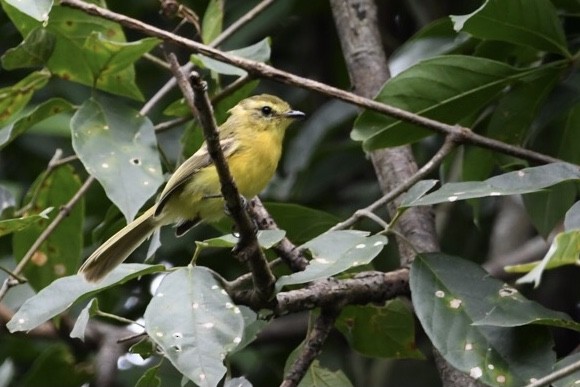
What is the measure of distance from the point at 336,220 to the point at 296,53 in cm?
175

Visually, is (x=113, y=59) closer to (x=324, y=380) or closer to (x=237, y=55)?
(x=237, y=55)

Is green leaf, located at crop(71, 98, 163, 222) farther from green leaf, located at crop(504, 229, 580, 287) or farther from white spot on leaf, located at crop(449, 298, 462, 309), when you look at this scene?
green leaf, located at crop(504, 229, 580, 287)

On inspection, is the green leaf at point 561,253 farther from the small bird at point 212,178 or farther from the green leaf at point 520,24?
the small bird at point 212,178

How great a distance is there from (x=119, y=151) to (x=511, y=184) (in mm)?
1081

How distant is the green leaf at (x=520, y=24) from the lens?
2.79 metres

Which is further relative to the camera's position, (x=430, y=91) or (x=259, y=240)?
(x=430, y=91)

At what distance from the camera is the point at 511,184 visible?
244 centimetres

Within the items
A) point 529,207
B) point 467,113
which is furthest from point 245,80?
point 529,207

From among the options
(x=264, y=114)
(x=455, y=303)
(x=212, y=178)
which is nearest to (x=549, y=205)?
(x=455, y=303)

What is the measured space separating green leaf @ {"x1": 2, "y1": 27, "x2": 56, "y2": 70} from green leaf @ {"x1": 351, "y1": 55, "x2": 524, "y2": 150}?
2.91 feet

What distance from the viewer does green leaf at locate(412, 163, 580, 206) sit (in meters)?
2.42

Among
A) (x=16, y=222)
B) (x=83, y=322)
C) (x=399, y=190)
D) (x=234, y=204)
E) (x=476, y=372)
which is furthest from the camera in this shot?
(x=399, y=190)

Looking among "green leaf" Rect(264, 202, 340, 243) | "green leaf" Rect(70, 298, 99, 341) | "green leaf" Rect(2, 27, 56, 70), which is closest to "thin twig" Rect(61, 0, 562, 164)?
"green leaf" Rect(2, 27, 56, 70)

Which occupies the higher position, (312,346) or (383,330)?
(312,346)
